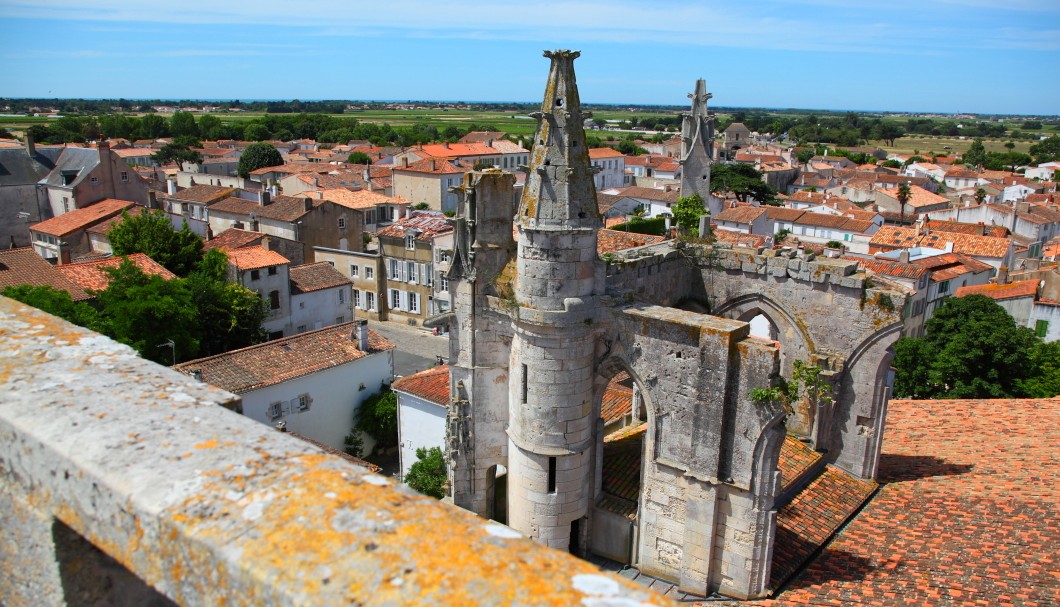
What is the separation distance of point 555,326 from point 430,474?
1095 cm

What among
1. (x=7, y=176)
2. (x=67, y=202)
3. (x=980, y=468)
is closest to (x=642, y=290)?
(x=980, y=468)

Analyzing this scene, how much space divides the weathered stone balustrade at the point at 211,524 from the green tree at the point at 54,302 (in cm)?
2882

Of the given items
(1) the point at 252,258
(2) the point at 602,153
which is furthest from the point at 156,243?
(2) the point at 602,153

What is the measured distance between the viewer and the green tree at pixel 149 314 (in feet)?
105

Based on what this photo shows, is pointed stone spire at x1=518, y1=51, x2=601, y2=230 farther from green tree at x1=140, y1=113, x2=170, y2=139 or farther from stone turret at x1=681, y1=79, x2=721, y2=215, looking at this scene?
green tree at x1=140, y1=113, x2=170, y2=139

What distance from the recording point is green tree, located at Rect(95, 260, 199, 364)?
32062mm

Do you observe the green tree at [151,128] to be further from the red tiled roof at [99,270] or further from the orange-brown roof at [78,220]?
the red tiled roof at [99,270]

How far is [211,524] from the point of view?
280 cm

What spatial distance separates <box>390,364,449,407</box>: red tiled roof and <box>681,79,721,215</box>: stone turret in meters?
10.6

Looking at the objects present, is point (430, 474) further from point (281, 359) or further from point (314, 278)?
point (314, 278)

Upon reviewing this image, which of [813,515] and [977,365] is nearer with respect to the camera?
[813,515]

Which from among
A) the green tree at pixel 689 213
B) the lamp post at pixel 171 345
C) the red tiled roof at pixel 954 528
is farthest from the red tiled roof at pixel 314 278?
the red tiled roof at pixel 954 528

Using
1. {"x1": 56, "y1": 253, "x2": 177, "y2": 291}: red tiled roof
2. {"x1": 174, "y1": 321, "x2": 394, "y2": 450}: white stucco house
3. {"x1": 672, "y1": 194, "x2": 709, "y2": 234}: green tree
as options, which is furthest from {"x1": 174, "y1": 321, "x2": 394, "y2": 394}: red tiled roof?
{"x1": 672, "y1": 194, "x2": 709, "y2": 234}: green tree

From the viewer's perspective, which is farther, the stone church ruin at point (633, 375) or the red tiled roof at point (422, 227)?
the red tiled roof at point (422, 227)
